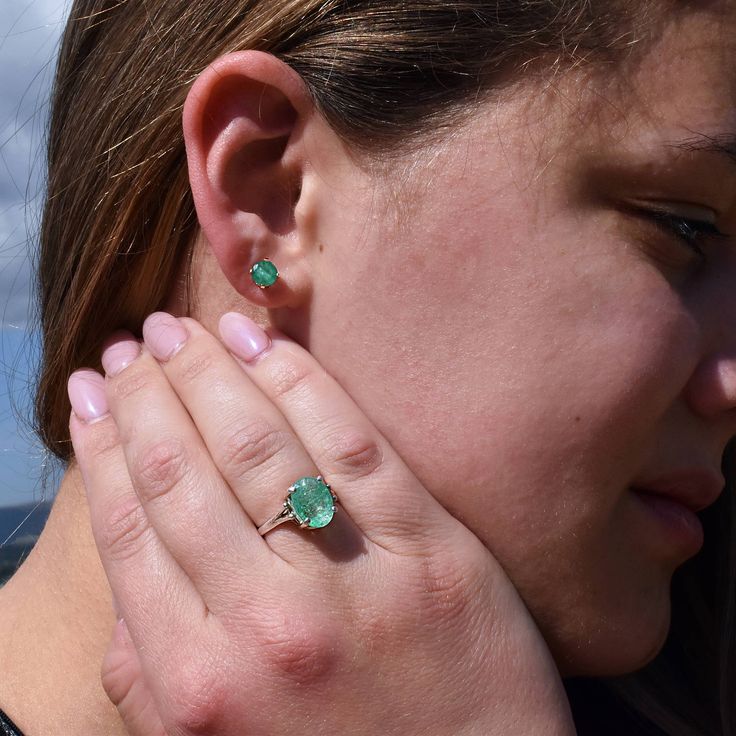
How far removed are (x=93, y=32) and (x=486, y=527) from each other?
1.37 metres

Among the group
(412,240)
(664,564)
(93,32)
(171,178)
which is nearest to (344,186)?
(412,240)

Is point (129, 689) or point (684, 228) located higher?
point (684, 228)

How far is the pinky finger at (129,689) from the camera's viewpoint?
1544 mm

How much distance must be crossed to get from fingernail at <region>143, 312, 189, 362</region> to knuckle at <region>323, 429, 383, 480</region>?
379 mm

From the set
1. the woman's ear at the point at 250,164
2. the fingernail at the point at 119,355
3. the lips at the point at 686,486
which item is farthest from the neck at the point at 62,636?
the lips at the point at 686,486

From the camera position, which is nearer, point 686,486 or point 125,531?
point 125,531

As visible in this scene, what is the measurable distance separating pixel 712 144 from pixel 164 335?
1.08 m

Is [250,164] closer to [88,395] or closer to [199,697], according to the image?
[88,395]

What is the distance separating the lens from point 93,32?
1.87 m

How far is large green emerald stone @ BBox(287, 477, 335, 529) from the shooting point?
4.65 feet

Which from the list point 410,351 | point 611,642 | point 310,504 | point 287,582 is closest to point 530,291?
point 410,351

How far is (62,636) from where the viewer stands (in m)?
1.76

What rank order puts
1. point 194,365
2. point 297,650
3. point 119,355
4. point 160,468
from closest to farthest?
point 297,650 → point 160,468 → point 194,365 → point 119,355

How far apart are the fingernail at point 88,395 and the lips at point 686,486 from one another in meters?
1.08
